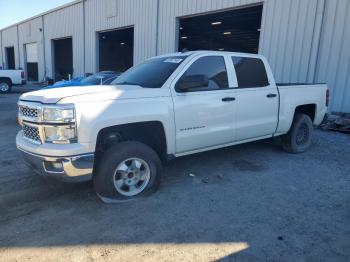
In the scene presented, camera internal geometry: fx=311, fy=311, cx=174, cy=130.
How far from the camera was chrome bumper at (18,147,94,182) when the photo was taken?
139 inches

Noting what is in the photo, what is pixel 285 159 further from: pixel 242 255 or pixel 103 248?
pixel 103 248

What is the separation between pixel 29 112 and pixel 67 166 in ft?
3.10

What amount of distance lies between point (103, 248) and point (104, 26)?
61.6ft

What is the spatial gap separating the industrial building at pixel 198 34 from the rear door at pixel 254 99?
4.88 metres

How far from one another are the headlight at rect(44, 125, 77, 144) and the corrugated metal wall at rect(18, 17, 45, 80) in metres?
28.1

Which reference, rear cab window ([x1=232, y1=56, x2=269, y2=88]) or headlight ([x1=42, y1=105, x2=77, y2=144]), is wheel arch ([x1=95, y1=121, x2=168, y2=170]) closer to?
headlight ([x1=42, y1=105, x2=77, y2=144])

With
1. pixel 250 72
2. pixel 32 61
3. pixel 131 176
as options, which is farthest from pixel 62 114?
pixel 32 61

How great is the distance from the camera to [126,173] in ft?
13.3

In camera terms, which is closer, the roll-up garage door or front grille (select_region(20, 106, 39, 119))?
front grille (select_region(20, 106, 39, 119))

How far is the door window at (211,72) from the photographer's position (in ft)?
15.1

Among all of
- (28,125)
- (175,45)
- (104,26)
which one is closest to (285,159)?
(28,125)

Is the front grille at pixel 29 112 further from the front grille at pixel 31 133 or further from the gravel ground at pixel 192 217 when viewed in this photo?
the gravel ground at pixel 192 217

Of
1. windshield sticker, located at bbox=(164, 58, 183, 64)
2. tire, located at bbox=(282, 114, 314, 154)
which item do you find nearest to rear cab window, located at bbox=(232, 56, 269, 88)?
windshield sticker, located at bbox=(164, 58, 183, 64)

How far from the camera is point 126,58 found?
113 feet
